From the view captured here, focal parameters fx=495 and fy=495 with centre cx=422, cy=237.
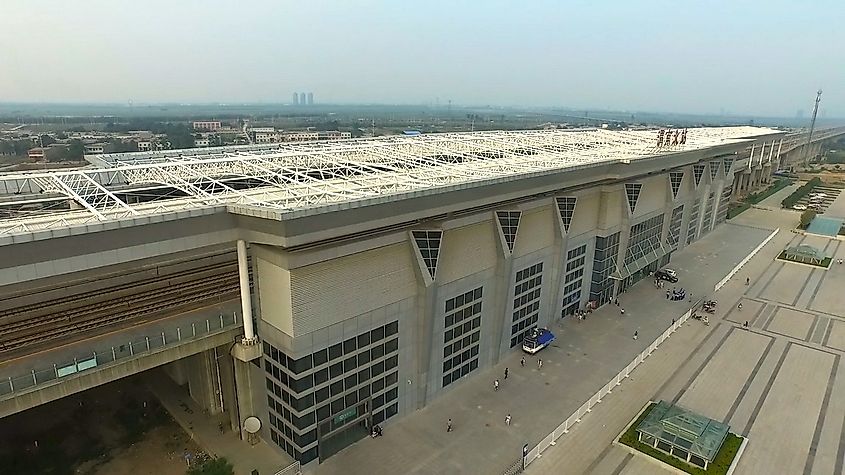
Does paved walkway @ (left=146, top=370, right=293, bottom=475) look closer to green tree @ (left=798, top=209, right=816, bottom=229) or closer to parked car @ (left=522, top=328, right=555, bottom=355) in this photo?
parked car @ (left=522, top=328, right=555, bottom=355)

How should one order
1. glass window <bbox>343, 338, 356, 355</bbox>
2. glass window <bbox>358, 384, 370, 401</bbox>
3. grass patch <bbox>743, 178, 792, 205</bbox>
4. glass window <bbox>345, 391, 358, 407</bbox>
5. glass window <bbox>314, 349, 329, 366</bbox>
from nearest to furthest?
glass window <bbox>314, 349, 329, 366</bbox> < glass window <bbox>343, 338, 356, 355</bbox> < glass window <bbox>345, 391, 358, 407</bbox> < glass window <bbox>358, 384, 370, 401</bbox> < grass patch <bbox>743, 178, 792, 205</bbox>

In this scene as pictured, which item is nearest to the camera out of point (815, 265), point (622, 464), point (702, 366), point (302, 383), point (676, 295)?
point (302, 383)

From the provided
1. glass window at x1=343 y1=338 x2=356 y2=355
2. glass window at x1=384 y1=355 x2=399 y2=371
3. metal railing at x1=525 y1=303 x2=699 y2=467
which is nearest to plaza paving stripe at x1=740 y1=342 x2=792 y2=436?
metal railing at x1=525 y1=303 x2=699 y2=467

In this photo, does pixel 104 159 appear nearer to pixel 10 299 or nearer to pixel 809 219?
pixel 10 299

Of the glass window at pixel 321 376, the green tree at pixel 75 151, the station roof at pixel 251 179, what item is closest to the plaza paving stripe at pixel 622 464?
the glass window at pixel 321 376

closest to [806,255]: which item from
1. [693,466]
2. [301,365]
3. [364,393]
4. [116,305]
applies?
[693,466]

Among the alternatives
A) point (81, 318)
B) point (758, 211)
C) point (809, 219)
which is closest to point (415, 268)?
point (81, 318)

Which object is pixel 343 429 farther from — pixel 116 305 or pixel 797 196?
pixel 797 196
